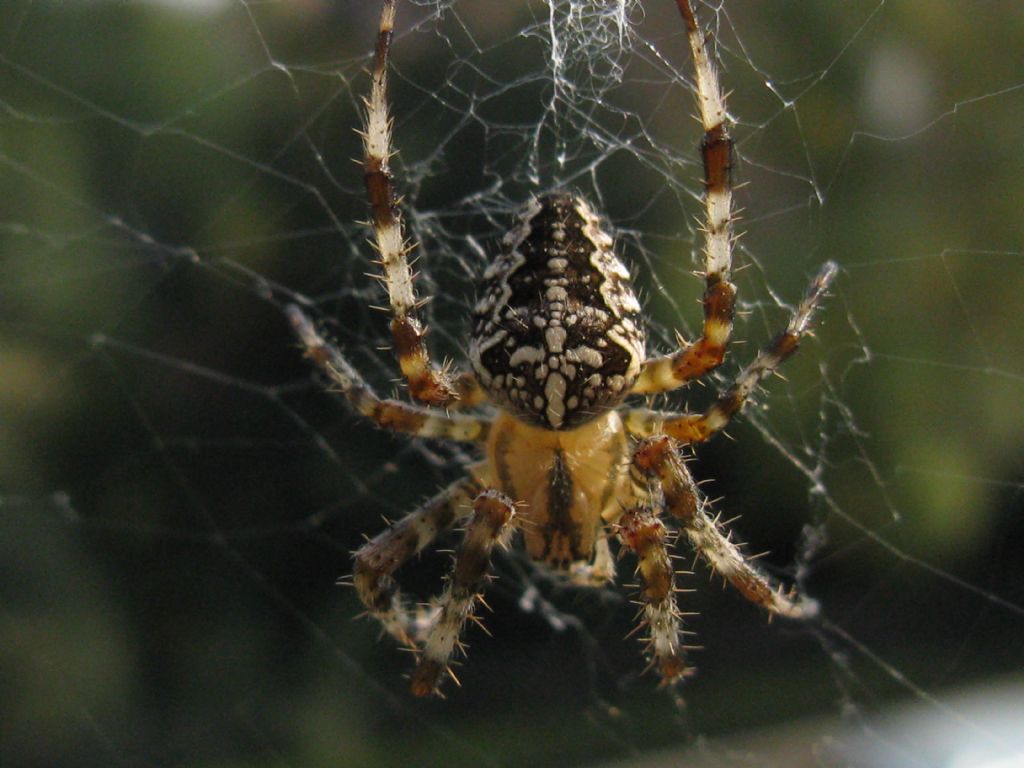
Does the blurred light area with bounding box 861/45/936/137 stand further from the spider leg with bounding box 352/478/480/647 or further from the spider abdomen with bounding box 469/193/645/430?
the spider leg with bounding box 352/478/480/647

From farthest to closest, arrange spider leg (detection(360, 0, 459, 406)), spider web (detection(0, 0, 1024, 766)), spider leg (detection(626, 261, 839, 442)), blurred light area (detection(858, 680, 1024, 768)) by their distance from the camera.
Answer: spider web (detection(0, 0, 1024, 766))
blurred light area (detection(858, 680, 1024, 768))
spider leg (detection(626, 261, 839, 442))
spider leg (detection(360, 0, 459, 406))

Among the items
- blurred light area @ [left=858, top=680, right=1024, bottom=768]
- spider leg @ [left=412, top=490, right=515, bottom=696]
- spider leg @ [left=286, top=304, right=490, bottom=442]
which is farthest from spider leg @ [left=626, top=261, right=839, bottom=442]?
blurred light area @ [left=858, top=680, right=1024, bottom=768]

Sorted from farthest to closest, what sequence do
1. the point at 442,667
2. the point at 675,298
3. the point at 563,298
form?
the point at 675,298 < the point at 442,667 < the point at 563,298

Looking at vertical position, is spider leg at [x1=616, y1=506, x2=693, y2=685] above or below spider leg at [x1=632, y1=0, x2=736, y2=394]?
below

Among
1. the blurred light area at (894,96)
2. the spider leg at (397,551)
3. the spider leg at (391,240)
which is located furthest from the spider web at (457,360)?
the spider leg at (397,551)

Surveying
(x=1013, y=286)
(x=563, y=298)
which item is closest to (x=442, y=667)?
(x=563, y=298)

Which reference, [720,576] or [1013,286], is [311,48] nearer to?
[720,576]

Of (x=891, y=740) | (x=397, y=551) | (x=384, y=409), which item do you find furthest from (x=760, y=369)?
(x=891, y=740)

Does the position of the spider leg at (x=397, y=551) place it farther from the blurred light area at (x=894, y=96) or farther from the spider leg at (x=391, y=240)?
the blurred light area at (x=894, y=96)
